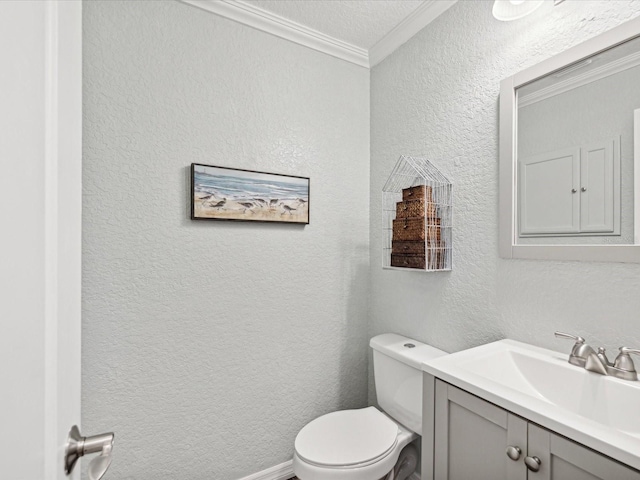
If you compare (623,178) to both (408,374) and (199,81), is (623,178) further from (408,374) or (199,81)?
(199,81)

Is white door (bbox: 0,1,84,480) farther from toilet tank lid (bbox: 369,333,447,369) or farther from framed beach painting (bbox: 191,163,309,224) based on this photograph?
toilet tank lid (bbox: 369,333,447,369)

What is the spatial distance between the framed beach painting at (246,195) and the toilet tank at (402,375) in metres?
0.80

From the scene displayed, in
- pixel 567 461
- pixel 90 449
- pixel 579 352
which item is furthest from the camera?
pixel 579 352

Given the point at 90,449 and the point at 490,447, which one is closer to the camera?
the point at 90,449

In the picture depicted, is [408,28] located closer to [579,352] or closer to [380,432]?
[579,352]

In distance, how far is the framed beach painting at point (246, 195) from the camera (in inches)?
60.4

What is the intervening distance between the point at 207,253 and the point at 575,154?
1.52 meters

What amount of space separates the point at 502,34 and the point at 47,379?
68.3 inches

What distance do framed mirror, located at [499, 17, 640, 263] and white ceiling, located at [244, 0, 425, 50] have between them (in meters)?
0.75

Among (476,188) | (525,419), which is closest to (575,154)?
(476,188)

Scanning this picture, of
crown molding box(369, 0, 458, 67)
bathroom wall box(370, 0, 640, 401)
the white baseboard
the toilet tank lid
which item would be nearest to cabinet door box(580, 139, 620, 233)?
bathroom wall box(370, 0, 640, 401)

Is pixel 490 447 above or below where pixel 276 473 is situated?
above

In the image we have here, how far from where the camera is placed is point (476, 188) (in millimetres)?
1431

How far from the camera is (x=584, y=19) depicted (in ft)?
3.58
